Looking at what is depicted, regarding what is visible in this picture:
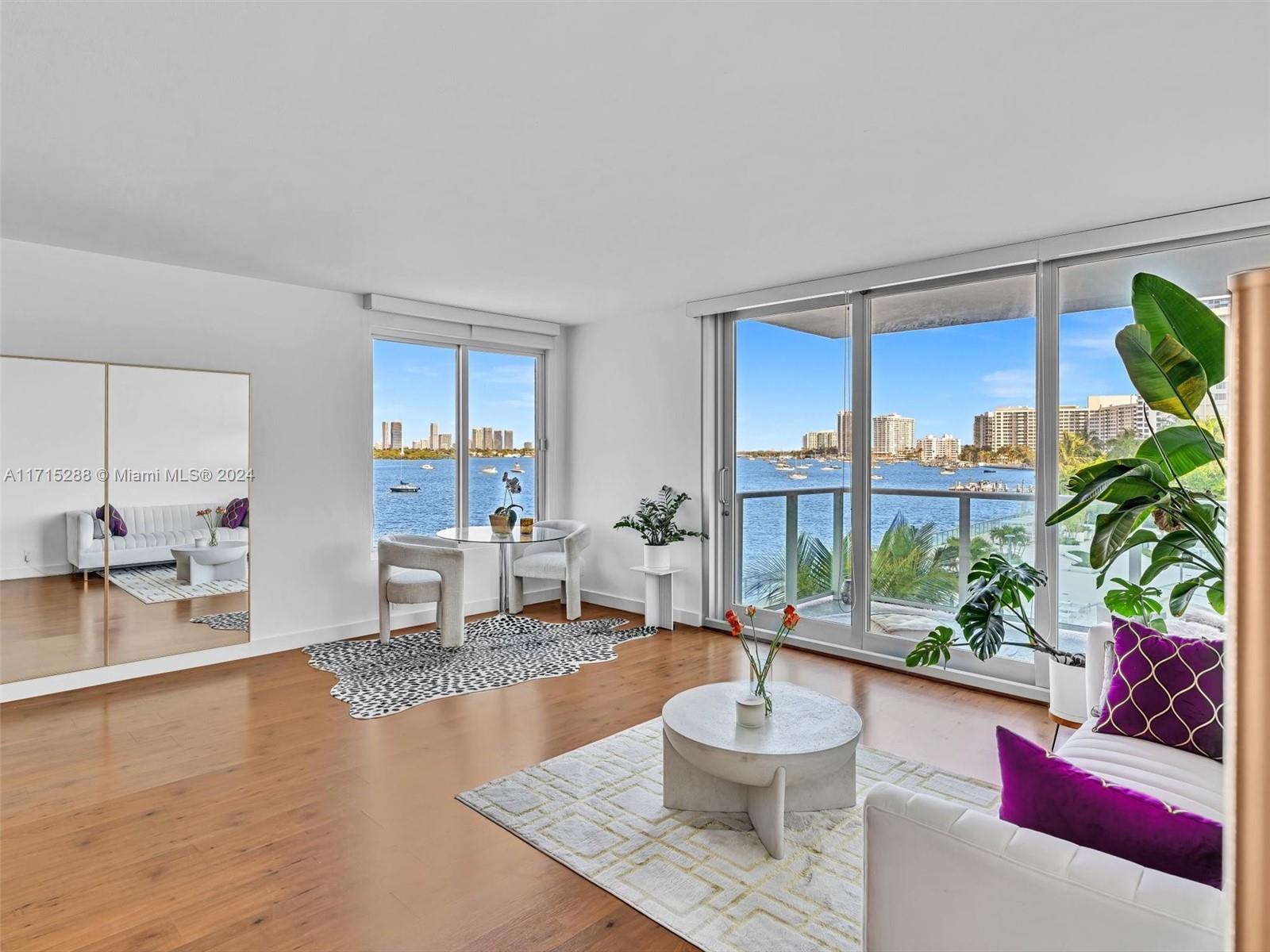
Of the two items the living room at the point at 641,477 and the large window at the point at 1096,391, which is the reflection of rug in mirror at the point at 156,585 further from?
the large window at the point at 1096,391

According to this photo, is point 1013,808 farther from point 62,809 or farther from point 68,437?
point 68,437

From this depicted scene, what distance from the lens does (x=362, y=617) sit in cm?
557

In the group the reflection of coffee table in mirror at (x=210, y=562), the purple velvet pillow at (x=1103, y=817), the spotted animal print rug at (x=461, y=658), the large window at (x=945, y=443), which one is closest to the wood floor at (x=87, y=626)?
the reflection of coffee table in mirror at (x=210, y=562)

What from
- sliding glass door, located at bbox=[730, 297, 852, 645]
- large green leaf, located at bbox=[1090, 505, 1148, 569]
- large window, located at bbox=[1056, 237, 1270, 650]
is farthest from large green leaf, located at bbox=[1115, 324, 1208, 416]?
sliding glass door, located at bbox=[730, 297, 852, 645]

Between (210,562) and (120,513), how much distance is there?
0.60 meters

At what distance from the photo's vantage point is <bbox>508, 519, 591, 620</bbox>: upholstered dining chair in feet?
19.8

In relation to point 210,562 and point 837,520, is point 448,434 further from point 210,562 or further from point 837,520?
point 837,520

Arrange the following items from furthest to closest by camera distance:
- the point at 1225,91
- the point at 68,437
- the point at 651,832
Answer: the point at 68,437
the point at 651,832
the point at 1225,91

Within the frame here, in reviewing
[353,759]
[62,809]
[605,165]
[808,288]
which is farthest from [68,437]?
[808,288]

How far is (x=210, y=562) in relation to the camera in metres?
4.79

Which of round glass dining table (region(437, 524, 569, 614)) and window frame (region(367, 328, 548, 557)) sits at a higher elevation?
window frame (region(367, 328, 548, 557))

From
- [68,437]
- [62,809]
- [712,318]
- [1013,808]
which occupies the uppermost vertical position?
[712,318]

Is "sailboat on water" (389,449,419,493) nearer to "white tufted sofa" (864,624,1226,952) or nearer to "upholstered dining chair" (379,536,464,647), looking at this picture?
"upholstered dining chair" (379,536,464,647)

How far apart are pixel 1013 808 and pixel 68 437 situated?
502cm
